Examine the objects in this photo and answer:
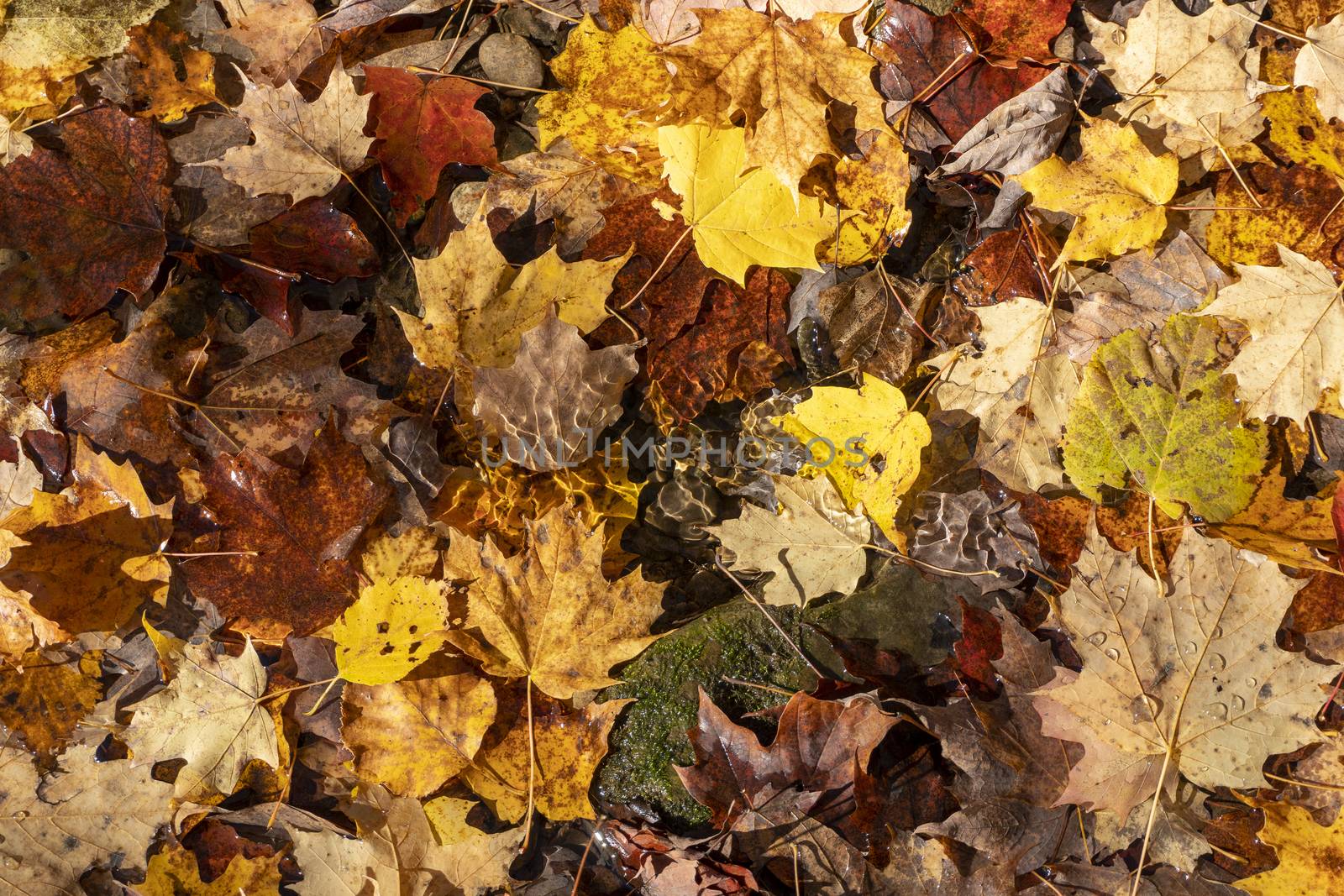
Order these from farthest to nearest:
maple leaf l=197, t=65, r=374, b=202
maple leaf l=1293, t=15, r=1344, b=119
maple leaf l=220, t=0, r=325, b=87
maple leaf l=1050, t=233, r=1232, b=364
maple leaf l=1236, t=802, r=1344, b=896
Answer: maple leaf l=220, t=0, r=325, b=87
maple leaf l=197, t=65, r=374, b=202
maple leaf l=1050, t=233, r=1232, b=364
maple leaf l=1293, t=15, r=1344, b=119
maple leaf l=1236, t=802, r=1344, b=896

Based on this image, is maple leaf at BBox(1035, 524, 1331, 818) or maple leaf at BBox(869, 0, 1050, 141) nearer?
maple leaf at BBox(1035, 524, 1331, 818)

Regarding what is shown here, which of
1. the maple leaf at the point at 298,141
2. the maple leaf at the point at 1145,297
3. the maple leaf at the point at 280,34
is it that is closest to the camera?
the maple leaf at the point at 1145,297

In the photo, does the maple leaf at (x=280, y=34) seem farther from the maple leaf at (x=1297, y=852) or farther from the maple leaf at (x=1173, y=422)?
the maple leaf at (x=1297, y=852)

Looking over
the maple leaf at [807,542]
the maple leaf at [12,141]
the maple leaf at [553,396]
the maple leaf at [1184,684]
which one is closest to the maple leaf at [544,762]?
the maple leaf at [807,542]

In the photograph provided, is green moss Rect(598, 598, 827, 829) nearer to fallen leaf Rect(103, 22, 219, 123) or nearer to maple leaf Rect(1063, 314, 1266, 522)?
maple leaf Rect(1063, 314, 1266, 522)

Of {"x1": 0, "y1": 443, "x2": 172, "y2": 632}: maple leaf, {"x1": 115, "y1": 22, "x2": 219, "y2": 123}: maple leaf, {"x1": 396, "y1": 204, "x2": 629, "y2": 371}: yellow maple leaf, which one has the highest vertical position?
{"x1": 115, "y1": 22, "x2": 219, "y2": 123}: maple leaf

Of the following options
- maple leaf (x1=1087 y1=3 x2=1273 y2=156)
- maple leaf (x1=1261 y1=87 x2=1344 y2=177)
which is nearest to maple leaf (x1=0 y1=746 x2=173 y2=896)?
maple leaf (x1=1087 y1=3 x2=1273 y2=156)

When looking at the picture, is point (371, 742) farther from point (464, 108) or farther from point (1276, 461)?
point (1276, 461)
